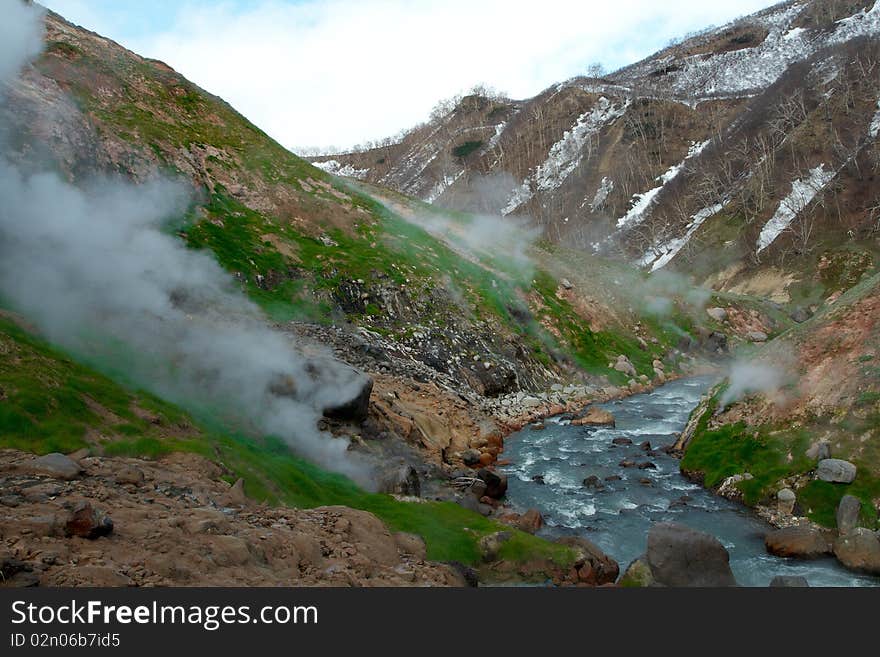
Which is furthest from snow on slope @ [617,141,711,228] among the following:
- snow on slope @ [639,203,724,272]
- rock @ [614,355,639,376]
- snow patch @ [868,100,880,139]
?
rock @ [614,355,639,376]

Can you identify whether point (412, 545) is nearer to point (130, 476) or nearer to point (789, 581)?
point (130, 476)

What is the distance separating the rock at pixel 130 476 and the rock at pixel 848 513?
18226 millimetres

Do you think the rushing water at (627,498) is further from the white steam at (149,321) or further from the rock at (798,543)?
the white steam at (149,321)

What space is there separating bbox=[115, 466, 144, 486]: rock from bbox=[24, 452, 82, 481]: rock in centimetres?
77

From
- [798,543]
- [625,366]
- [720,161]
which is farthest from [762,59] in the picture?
[798,543]

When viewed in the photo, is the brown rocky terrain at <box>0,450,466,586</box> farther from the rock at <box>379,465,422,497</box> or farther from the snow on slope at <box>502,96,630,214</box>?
the snow on slope at <box>502,96,630,214</box>

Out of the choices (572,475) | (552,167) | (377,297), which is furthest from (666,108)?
(572,475)

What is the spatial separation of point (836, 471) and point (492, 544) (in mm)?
11112

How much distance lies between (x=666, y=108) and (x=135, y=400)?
164 m

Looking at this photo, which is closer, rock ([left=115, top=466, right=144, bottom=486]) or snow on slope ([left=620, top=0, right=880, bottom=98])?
rock ([left=115, top=466, right=144, bottom=486])

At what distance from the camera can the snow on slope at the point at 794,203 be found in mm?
99438

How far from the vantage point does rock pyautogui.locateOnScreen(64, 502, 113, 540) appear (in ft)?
→ 31.0

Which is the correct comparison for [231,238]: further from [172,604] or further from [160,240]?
[172,604]

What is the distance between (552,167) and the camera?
538 ft
